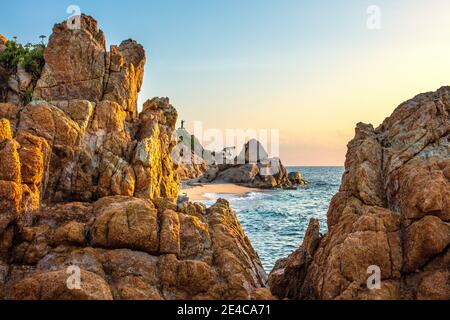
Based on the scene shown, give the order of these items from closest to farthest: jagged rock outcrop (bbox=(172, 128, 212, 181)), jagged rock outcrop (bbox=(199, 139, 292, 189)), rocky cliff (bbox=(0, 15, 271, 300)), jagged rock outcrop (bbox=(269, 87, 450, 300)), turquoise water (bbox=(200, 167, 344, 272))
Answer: jagged rock outcrop (bbox=(269, 87, 450, 300)), rocky cliff (bbox=(0, 15, 271, 300)), turquoise water (bbox=(200, 167, 344, 272)), jagged rock outcrop (bbox=(199, 139, 292, 189)), jagged rock outcrop (bbox=(172, 128, 212, 181))

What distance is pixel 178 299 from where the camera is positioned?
1188cm

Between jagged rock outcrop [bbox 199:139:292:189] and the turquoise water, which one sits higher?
jagged rock outcrop [bbox 199:139:292:189]

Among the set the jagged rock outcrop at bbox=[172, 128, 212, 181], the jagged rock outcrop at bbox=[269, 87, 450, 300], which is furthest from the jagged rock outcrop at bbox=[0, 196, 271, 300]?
the jagged rock outcrop at bbox=[172, 128, 212, 181]

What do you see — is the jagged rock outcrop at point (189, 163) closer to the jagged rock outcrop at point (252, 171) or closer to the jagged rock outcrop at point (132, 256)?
the jagged rock outcrop at point (252, 171)

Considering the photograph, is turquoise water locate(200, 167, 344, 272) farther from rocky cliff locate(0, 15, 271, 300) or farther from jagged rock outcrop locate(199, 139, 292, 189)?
jagged rock outcrop locate(199, 139, 292, 189)

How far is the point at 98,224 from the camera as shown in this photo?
13531mm

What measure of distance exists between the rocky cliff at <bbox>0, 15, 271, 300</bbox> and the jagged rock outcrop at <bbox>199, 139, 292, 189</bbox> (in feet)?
240

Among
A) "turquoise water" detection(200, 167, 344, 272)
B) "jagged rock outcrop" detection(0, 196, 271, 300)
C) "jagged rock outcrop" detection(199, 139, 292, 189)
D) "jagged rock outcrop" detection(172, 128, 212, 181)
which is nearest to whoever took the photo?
"jagged rock outcrop" detection(0, 196, 271, 300)

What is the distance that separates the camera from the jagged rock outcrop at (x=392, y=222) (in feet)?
35.8

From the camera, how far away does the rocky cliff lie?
39.8 ft

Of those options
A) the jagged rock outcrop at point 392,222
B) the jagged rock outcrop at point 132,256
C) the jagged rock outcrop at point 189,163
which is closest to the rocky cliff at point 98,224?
the jagged rock outcrop at point 132,256

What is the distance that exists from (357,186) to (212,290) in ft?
23.4
